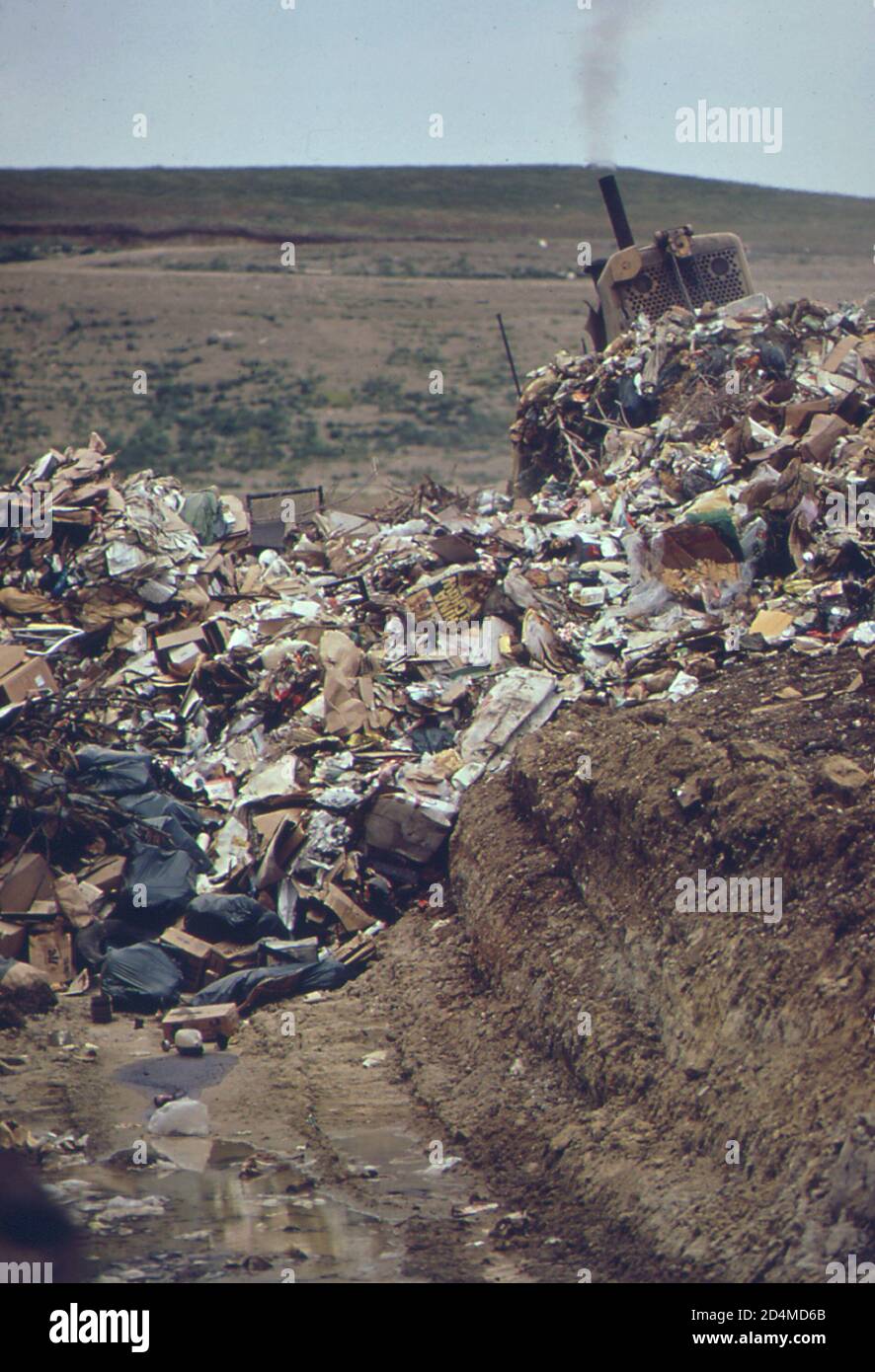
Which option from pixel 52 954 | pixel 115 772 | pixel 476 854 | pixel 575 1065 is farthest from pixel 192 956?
pixel 575 1065

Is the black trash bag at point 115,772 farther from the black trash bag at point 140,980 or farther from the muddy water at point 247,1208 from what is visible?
the muddy water at point 247,1208

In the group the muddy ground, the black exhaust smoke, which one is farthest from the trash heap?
the black exhaust smoke

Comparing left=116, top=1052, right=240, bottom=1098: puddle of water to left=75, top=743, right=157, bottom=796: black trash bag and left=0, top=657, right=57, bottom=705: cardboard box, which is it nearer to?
left=75, top=743, right=157, bottom=796: black trash bag

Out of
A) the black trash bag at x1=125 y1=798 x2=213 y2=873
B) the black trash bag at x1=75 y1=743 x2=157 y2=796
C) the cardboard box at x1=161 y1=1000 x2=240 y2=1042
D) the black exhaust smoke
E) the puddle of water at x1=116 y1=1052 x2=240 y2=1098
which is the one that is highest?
the black exhaust smoke

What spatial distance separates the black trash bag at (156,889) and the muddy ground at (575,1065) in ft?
2.24

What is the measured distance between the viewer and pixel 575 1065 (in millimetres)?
5555

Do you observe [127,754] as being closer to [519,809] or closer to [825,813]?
[519,809]

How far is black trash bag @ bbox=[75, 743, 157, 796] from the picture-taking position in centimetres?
805

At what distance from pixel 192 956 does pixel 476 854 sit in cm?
156

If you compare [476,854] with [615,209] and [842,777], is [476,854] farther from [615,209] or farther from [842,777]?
[615,209]

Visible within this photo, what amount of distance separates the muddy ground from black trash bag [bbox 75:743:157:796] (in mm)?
1523

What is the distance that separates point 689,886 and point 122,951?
10.1 ft

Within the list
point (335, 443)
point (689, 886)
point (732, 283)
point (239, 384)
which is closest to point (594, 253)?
point (239, 384)

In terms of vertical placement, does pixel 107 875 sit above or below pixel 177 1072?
above
